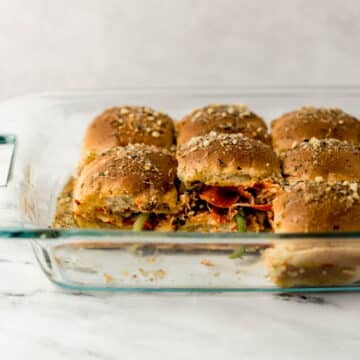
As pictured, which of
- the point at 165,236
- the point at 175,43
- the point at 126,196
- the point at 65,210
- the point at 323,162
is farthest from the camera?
the point at 175,43

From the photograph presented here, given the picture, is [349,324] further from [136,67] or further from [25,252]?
[136,67]

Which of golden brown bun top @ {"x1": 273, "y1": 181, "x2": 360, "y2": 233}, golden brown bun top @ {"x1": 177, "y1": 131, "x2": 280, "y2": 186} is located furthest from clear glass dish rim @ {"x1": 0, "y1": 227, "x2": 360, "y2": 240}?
golden brown bun top @ {"x1": 177, "y1": 131, "x2": 280, "y2": 186}

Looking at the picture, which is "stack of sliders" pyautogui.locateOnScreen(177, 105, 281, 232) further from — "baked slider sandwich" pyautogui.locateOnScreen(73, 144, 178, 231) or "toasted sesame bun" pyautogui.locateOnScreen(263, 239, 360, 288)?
"toasted sesame bun" pyautogui.locateOnScreen(263, 239, 360, 288)

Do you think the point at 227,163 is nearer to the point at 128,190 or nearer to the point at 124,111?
the point at 128,190

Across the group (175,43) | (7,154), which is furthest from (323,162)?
(175,43)

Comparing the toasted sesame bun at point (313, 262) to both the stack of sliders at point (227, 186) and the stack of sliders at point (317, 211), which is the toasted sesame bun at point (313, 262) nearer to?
the stack of sliders at point (317, 211)
